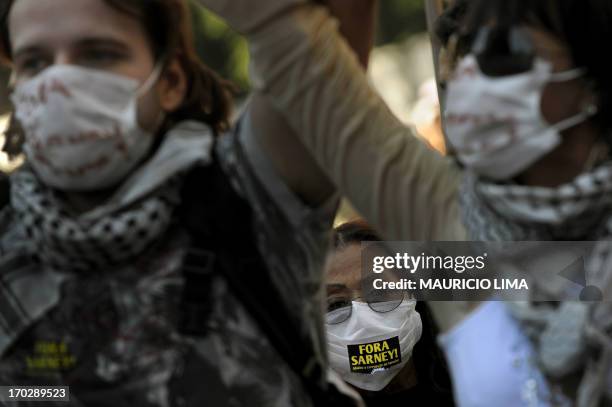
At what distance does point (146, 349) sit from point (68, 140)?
0.49 metres

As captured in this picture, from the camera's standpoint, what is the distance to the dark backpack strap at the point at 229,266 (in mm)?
2375

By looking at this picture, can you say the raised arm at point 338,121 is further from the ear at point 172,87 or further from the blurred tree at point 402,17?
the blurred tree at point 402,17

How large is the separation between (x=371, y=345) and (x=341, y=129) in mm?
1596

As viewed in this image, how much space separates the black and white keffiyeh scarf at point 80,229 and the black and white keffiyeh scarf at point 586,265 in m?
0.71

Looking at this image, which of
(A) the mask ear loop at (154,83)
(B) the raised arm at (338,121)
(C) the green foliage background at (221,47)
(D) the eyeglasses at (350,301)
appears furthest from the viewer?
(C) the green foliage background at (221,47)

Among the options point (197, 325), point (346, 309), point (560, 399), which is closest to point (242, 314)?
point (197, 325)

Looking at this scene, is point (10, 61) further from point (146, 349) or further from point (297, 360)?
point (297, 360)

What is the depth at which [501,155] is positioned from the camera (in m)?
2.20

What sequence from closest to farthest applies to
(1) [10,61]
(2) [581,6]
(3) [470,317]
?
(2) [581,6], (3) [470,317], (1) [10,61]

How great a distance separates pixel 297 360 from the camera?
245 cm

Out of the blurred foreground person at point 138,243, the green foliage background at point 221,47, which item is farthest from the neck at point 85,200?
the green foliage background at point 221,47

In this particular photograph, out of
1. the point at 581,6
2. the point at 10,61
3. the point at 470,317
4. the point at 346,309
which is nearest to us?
the point at 581,6

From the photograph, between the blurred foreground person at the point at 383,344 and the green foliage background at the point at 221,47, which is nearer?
the blurred foreground person at the point at 383,344

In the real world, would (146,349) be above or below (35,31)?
below
